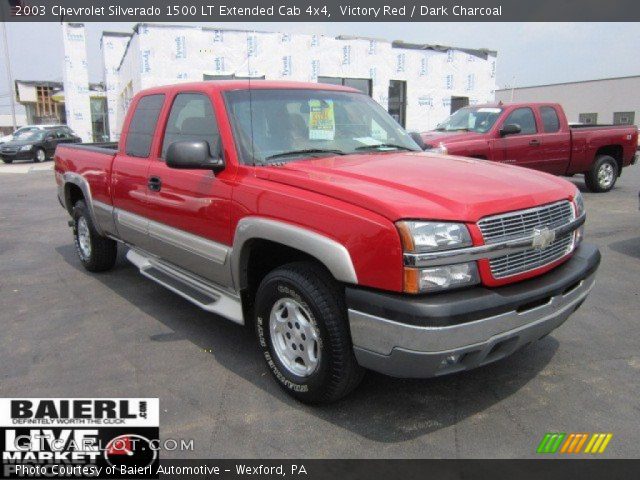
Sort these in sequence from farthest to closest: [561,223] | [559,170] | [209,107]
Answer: [559,170], [209,107], [561,223]

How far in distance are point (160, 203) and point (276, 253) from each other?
1271mm

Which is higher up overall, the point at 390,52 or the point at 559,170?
the point at 390,52

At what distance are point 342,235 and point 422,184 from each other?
572 millimetres

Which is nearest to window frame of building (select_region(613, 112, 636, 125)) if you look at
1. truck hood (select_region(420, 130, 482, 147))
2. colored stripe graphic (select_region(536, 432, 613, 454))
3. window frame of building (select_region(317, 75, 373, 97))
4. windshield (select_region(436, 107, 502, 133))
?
window frame of building (select_region(317, 75, 373, 97))

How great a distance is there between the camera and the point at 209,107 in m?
3.85

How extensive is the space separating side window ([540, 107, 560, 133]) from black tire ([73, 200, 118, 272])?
8.09 metres

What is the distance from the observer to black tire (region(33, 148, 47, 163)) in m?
24.8

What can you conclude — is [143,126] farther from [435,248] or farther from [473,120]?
[473,120]

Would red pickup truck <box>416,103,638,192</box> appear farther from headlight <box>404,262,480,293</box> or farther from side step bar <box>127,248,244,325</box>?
headlight <box>404,262,480,293</box>

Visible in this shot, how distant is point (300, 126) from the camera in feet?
12.4

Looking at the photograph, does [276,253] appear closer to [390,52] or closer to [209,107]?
[209,107]

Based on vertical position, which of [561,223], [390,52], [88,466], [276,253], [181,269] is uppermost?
[390,52]

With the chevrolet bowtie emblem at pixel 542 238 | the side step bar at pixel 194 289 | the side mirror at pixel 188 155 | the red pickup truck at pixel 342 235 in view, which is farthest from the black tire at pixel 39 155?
the chevrolet bowtie emblem at pixel 542 238

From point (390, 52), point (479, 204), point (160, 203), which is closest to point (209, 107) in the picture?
point (160, 203)
